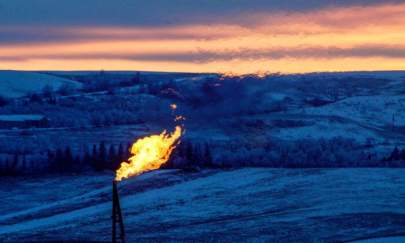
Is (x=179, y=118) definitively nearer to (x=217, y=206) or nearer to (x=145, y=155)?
(x=217, y=206)

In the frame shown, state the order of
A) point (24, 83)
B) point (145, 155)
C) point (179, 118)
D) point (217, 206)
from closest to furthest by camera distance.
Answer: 1. point (145, 155)
2. point (179, 118)
3. point (217, 206)
4. point (24, 83)

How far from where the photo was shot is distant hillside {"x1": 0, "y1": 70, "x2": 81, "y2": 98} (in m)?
128

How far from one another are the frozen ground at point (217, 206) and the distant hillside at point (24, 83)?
226 feet

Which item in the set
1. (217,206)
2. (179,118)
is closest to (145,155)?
(179,118)

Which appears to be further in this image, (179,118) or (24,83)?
(24,83)

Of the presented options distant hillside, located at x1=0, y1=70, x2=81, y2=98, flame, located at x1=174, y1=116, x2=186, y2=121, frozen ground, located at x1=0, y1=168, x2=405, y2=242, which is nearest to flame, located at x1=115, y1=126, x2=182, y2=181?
frozen ground, located at x1=0, y1=168, x2=405, y2=242

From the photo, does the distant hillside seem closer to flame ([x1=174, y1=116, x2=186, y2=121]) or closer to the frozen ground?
the frozen ground

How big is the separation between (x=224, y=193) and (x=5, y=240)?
14.8 meters

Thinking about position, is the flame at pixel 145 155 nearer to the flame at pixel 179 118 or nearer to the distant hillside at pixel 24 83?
the flame at pixel 179 118

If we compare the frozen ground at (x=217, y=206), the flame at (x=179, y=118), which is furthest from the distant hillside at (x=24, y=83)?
the flame at (x=179, y=118)

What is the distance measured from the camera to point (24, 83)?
134875 millimetres

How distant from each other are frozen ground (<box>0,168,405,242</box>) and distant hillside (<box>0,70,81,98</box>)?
68905 mm

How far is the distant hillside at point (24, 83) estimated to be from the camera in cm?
12756

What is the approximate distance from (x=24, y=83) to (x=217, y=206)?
94.6m
